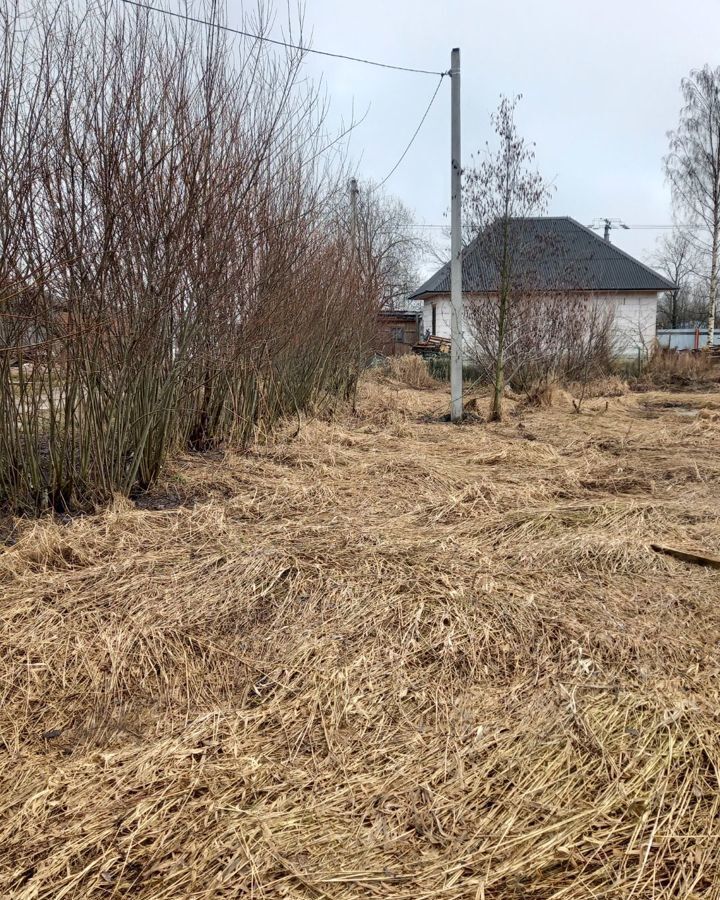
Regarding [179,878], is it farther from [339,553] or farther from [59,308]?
Result: [59,308]

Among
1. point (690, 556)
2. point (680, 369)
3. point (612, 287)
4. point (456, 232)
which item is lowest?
point (690, 556)

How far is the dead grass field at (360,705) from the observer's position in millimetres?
1536

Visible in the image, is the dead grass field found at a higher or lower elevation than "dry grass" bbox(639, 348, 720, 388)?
lower

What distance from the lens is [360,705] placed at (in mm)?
2102

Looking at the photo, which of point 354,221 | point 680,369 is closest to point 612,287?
point 680,369

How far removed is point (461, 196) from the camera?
8773 millimetres

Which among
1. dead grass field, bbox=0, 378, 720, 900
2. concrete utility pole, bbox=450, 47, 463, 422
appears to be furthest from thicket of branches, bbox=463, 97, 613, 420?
dead grass field, bbox=0, 378, 720, 900

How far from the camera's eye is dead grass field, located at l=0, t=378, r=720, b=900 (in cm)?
154

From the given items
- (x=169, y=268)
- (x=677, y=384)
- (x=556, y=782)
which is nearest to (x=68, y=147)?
(x=169, y=268)

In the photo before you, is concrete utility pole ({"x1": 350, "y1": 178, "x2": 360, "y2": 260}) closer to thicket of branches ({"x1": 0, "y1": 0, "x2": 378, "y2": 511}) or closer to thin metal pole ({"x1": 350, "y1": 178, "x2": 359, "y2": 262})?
thin metal pole ({"x1": 350, "y1": 178, "x2": 359, "y2": 262})

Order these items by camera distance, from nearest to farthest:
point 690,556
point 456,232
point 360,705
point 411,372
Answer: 1. point 360,705
2. point 690,556
3. point 456,232
4. point 411,372

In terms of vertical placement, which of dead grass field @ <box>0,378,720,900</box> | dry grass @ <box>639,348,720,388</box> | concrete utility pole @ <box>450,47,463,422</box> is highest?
concrete utility pole @ <box>450,47,463,422</box>

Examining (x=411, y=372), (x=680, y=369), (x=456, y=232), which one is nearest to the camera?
(x=456, y=232)

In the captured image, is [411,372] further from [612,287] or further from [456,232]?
[612,287]
